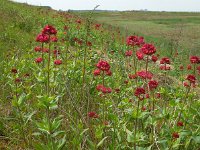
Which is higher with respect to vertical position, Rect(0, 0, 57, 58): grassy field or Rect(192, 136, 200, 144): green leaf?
Rect(0, 0, 57, 58): grassy field

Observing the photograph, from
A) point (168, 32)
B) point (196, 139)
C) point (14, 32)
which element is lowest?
point (168, 32)

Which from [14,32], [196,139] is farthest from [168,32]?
[196,139]

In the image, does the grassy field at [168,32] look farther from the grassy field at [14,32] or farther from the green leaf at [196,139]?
the green leaf at [196,139]

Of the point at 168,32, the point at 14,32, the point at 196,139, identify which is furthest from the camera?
the point at 168,32

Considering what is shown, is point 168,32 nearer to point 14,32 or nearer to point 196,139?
point 14,32

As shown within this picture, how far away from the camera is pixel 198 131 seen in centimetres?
329

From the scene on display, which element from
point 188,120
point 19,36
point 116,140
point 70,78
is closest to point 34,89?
point 70,78

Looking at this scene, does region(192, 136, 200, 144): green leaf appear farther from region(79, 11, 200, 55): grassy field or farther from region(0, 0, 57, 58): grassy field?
region(0, 0, 57, 58): grassy field

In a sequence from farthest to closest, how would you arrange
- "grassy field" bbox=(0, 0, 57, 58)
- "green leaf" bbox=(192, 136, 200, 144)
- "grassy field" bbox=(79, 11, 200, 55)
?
1. "grassy field" bbox=(79, 11, 200, 55)
2. "grassy field" bbox=(0, 0, 57, 58)
3. "green leaf" bbox=(192, 136, 200, 144)

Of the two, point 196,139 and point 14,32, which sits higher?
point 14,32

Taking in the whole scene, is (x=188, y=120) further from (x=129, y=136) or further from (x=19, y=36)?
(x=19, y=36)

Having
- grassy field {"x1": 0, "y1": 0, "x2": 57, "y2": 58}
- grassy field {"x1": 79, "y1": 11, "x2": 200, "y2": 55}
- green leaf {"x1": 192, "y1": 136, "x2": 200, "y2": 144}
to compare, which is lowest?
grassy field {"x1": 79, "y1": 11, "x2": 200, "y2": 55}

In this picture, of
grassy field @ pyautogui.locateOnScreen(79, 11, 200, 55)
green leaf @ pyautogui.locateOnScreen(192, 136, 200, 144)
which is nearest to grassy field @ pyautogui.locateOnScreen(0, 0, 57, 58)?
Answer: grassy field @ pyautogui.locateOnScreen(79, 11, 200, 55)

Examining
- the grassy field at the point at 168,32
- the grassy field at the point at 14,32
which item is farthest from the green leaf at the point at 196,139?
the grassy field at the point at 14,32
